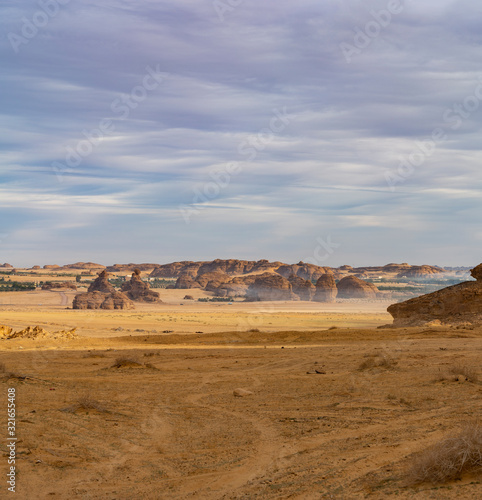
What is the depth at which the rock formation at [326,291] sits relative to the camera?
368 ft

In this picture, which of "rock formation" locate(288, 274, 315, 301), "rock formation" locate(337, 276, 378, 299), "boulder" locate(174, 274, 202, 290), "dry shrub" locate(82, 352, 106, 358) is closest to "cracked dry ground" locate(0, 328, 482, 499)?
"dry shrub" locate(82, 352, 106, 358)

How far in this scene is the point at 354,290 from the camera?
120250 mm

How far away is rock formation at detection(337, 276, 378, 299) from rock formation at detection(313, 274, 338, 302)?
442 cm

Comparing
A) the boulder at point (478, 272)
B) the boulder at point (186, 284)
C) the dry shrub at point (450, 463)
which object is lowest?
the dry shrub at point (450, 463)

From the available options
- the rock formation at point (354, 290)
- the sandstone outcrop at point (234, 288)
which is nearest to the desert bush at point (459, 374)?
the rock formation at point (354, 290)

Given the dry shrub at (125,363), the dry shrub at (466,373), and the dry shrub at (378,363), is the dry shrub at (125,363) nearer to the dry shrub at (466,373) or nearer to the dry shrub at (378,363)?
the dry shrub at (378,363)

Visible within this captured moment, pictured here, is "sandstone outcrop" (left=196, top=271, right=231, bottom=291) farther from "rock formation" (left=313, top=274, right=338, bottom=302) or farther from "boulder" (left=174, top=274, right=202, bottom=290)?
"rock formation" (left=313, top=274, right=338, bottom=302)

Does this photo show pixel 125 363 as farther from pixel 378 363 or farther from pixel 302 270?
pixel 302 270

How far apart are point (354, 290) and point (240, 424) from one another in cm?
11380

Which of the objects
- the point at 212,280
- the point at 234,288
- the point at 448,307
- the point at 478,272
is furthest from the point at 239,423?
the point at 212,280

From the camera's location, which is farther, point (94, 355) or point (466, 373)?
point (94, 355)

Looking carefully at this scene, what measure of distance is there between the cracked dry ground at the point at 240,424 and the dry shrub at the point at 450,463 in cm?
9

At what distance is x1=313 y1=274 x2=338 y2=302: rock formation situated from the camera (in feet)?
368

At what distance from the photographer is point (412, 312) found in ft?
96.7
